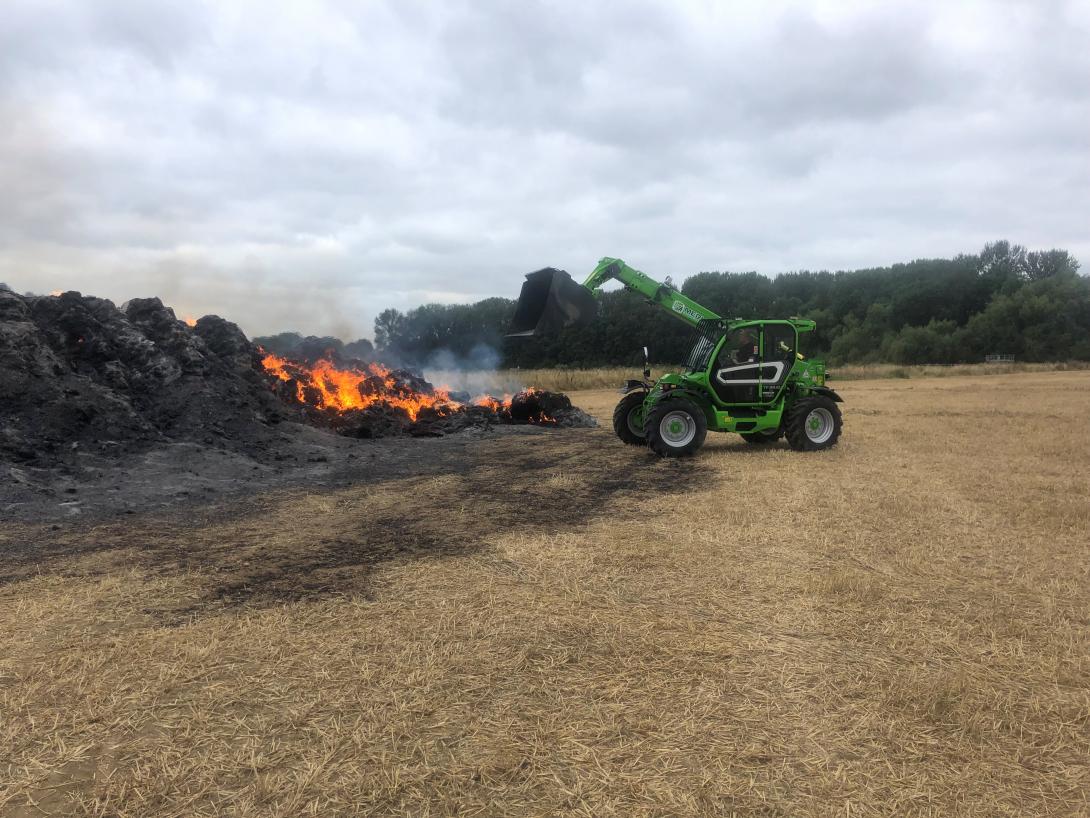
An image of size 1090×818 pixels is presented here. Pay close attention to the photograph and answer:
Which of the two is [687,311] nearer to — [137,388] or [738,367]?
[738,367]

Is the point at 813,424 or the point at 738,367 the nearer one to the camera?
the point at 738,367

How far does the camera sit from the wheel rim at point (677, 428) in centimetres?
1205

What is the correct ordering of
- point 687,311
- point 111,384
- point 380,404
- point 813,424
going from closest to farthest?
point 111,384
point 813,424
point 687,311
point 380,404

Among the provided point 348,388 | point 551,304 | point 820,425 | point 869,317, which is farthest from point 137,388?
point 869,317

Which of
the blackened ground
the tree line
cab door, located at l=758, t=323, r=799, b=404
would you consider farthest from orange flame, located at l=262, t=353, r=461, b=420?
the tree line

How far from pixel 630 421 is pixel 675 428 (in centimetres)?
177

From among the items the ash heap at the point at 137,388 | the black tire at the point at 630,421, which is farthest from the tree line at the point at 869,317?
the black tire at the point at 630,421

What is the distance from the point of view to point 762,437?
541 inches

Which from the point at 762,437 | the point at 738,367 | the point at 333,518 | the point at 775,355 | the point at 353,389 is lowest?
the point at 333,518

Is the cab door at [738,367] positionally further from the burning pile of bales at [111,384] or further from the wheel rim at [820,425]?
the burning pile of bales at [111,384]

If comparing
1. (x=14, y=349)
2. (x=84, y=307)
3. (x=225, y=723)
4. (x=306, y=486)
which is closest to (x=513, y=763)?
(x=225, y=723)

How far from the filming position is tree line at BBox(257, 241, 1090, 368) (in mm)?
56844

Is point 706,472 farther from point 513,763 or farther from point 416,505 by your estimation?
point 513,763

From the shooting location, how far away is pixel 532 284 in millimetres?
12773
